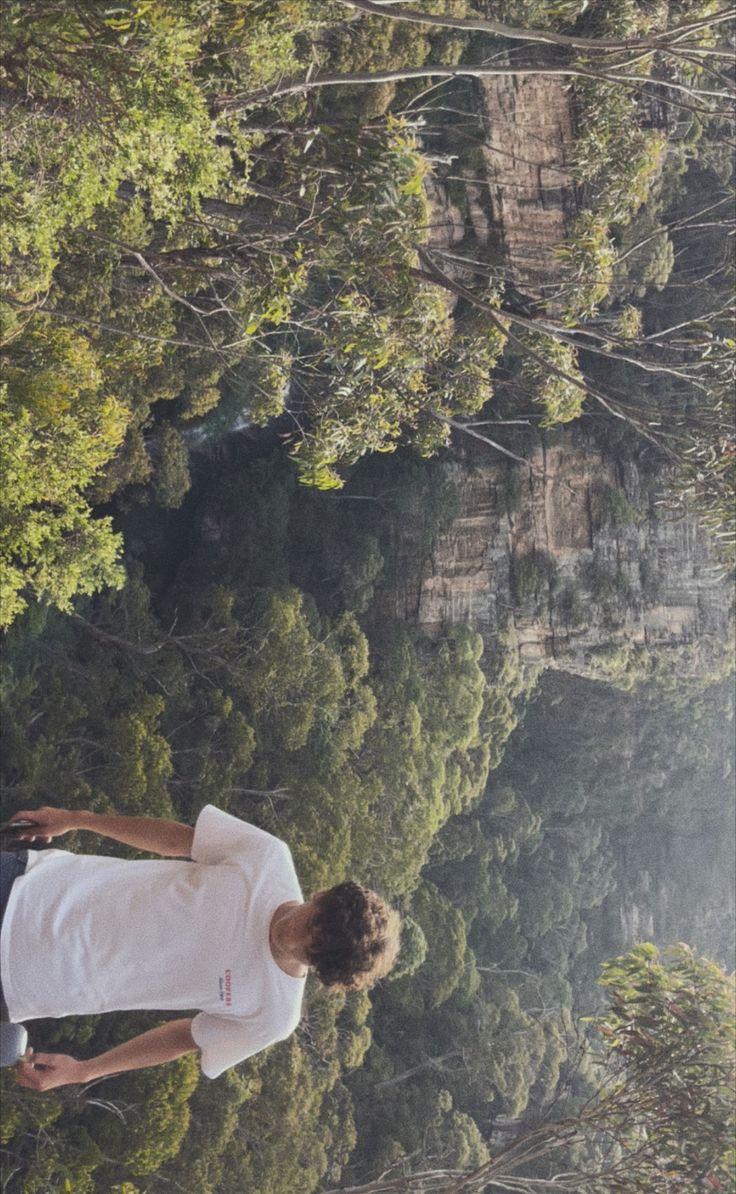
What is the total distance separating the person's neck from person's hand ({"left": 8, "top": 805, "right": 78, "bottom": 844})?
34.5 inches

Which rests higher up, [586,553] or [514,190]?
[514,190]

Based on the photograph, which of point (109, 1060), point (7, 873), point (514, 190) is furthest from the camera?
point (514, 190)

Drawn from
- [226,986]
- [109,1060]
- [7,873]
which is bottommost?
→ [109,1060]

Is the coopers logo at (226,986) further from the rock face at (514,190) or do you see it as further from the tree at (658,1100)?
the rock face at (514,190)

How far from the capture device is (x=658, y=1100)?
31.3 feet

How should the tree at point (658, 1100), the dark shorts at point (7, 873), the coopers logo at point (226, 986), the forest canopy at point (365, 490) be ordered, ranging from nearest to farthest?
the dark shorts at point (7, 873) < the coopers logo at point (226, 986) < the forest canopy at point (365, 490) < the tree at point (658, 1100)

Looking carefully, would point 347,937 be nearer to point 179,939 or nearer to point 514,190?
point 179,939

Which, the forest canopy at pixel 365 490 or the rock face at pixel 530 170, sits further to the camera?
the rock face at pixel 530 170

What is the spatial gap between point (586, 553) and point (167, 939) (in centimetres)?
1579

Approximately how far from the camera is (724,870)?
118 feet

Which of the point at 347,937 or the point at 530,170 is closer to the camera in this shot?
the point at 347,937

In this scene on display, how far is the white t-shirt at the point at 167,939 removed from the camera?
3.44 m

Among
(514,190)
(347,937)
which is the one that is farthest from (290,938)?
(514,190)

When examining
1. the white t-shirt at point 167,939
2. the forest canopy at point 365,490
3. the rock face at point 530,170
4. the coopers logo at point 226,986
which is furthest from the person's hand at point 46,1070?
the rock face at point 530,170
